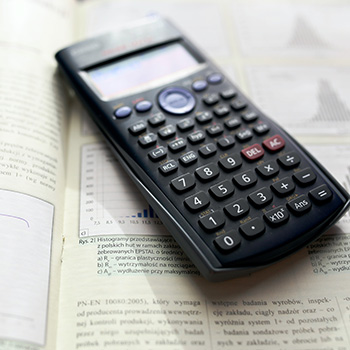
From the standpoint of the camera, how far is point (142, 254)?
42cm

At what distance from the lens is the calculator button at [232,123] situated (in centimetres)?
48

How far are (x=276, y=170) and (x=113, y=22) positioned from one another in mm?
365

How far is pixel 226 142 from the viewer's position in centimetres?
46

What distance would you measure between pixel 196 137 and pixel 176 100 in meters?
0.06

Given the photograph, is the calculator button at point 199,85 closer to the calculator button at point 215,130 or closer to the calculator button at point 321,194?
the calculator button at point 215,130

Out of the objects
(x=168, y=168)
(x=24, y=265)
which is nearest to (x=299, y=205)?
(x=168, y=168)

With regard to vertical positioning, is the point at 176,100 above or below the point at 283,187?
above

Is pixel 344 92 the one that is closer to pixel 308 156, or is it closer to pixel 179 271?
pixel 308 156

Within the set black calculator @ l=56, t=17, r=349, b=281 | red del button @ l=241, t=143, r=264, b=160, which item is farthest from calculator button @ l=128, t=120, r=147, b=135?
red del button @ l=241, t=143, r=264, b=160

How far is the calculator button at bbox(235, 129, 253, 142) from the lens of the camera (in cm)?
47

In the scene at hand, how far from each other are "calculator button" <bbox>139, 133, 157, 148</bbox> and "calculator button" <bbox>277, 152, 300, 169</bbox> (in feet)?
0.40

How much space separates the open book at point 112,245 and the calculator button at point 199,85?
3.6 inches

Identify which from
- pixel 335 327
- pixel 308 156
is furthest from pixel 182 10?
pixel 335 327

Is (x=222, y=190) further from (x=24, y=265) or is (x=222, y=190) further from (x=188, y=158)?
(x=24, y=265)
